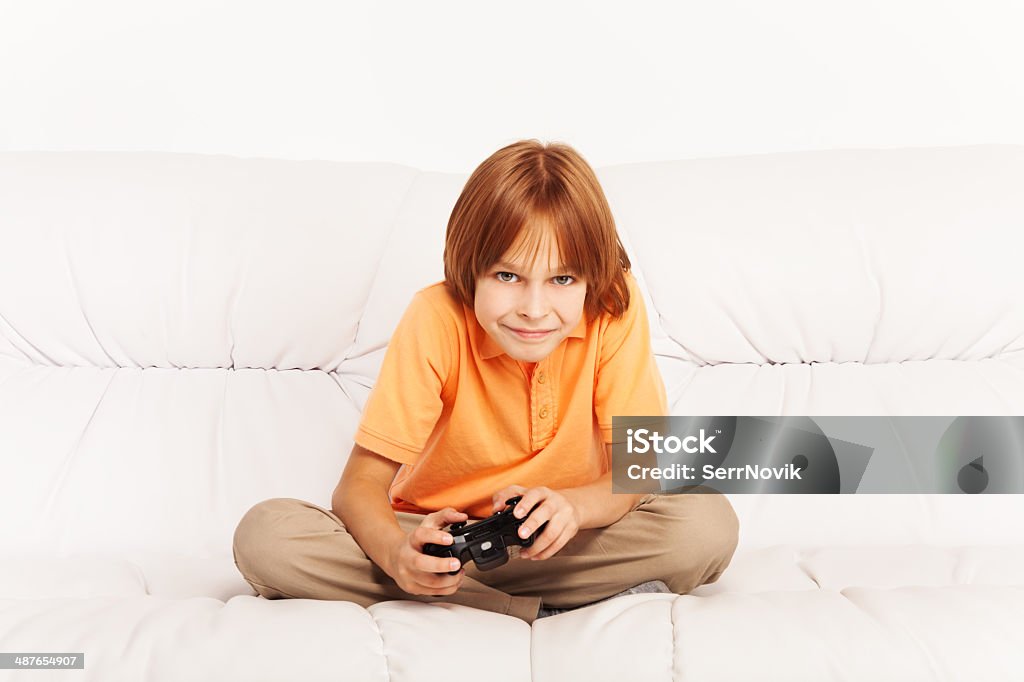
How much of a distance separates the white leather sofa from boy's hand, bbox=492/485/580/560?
1.29 ft

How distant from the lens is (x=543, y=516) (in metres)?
0.93

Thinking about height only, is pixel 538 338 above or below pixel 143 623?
above

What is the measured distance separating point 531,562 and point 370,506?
0.19 metres

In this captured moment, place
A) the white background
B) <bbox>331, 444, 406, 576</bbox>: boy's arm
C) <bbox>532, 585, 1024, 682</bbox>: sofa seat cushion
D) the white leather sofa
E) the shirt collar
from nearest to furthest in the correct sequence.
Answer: <bbox>532, 585, 1024, 682</bbox>: sofa seat cushion, <bbox>331, 444, 406, 576</bbox>: boy's arm, the shirt collar, the white leather sofa, the white background

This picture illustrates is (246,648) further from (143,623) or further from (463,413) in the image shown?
(463,413)

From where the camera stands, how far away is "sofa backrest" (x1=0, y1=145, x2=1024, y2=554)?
4.77ft

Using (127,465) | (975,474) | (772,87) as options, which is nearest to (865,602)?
(975,474)

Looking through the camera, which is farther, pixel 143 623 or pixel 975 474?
pixel 975 474

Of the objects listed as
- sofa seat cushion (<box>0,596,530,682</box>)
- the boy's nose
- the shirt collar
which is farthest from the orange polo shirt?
sofa seat cushion (<box>0,596,530,682</box>)

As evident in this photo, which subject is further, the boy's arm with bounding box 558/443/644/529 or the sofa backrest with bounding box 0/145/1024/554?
the sofa backrest with bounding box 0/145/1024/554

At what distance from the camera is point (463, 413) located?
1129 mm

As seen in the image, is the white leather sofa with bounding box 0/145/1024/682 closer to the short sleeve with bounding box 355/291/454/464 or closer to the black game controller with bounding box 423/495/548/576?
the short sleeve with bounding box 355/291/454/464

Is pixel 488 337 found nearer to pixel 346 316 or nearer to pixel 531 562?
pixel 531 562

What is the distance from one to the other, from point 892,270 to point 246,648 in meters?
1.08
